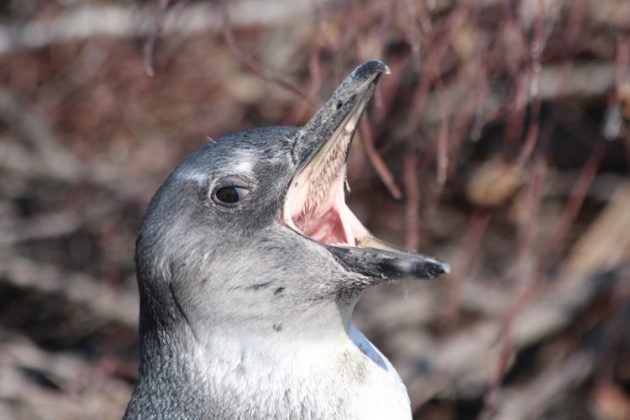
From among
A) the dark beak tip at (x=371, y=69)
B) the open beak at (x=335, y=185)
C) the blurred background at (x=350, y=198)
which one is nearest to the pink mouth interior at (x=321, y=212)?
the open beak at (x=335, y=185)

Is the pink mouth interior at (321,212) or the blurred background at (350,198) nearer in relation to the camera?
the pink mouth interior at (321,212)

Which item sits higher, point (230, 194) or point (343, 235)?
point (230, 194)

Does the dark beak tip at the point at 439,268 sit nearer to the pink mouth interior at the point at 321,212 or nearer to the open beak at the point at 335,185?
the open beak at the point at 335,185

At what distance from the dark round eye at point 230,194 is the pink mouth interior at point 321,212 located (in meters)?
0.09

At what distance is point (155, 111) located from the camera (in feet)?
18.5

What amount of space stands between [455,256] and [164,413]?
10.5 ft

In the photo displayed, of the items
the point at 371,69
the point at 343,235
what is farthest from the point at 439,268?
the point at 371,69

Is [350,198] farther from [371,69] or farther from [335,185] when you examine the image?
[371,69]

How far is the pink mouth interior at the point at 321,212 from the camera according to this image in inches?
92.4

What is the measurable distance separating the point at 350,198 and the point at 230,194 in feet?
10.1

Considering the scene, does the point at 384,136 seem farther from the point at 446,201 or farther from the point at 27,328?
the point at 27,328

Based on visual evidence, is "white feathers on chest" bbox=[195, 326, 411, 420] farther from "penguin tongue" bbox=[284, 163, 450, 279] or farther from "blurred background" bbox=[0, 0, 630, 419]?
"blurred background" bbox=[0, 0, 630, 419]

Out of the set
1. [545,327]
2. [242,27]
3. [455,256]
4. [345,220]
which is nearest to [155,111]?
[242,27]

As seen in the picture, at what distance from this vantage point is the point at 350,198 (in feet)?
17.7
